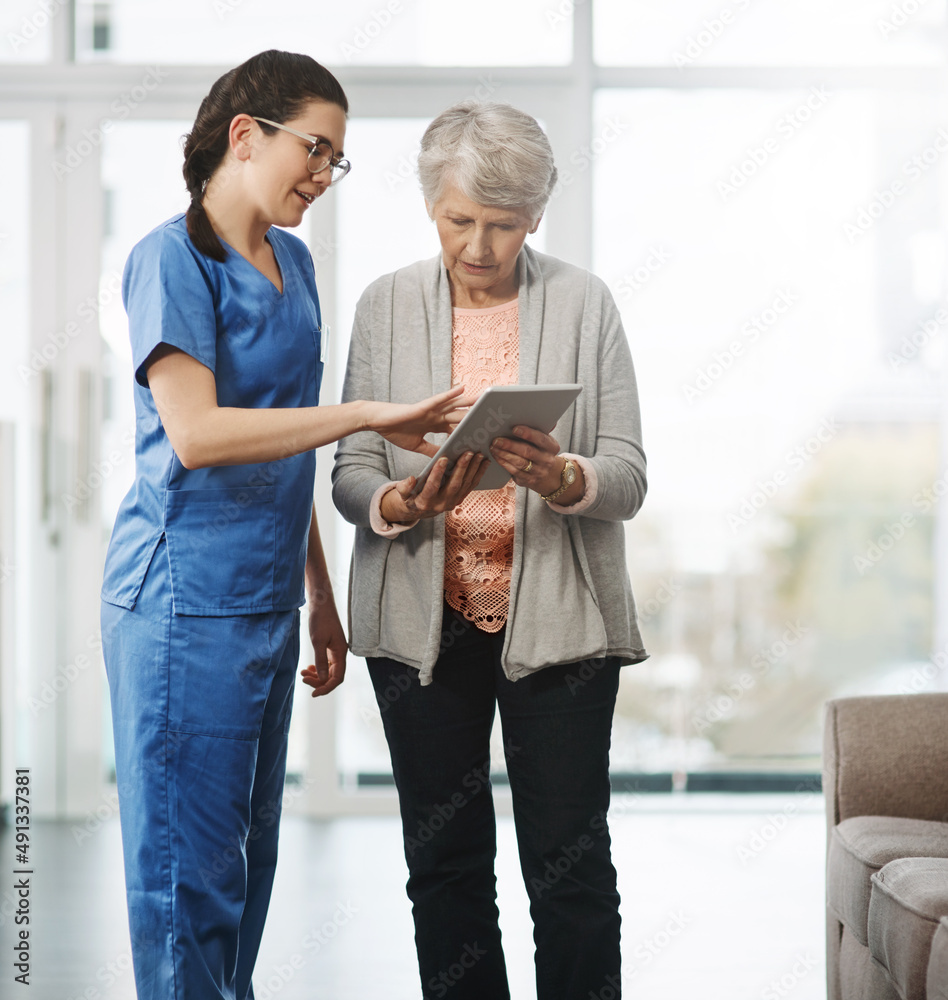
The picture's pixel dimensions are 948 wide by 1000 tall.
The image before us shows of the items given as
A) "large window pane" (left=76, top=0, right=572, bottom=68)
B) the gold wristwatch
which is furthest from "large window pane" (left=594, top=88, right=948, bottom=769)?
the gold wristwatch

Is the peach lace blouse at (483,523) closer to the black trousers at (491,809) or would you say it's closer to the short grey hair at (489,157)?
the black trousers at (491,809)

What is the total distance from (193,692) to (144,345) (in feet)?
1.35

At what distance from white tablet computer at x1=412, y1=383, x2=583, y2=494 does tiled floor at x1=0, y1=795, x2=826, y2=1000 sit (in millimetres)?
817

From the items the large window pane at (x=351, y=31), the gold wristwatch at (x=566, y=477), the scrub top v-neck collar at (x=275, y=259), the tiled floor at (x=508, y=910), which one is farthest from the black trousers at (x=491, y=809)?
the large window pane at (x=351, y=31)

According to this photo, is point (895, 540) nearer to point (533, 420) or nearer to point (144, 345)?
point (533, 420)

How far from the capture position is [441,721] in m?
1.41

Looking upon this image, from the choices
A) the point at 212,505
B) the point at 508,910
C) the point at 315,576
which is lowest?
the point at 508,910

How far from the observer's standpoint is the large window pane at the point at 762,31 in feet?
10.7

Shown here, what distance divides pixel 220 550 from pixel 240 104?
543 millimetres

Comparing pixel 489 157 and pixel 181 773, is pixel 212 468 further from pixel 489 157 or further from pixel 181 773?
pixel 489 157

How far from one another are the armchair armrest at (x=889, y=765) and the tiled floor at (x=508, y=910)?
544 millimetres

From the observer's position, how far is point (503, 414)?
3.84 feet

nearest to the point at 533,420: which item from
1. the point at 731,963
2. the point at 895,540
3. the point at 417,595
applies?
the point at 417,595

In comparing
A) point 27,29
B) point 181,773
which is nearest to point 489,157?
point 181,773
